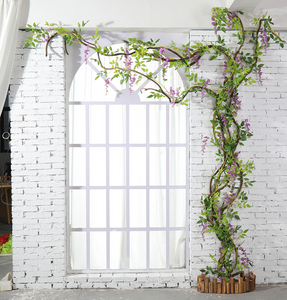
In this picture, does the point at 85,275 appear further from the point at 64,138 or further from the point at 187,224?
the point at 64,138

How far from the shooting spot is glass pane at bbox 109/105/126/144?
9.69ft

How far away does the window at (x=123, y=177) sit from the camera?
2.95 m

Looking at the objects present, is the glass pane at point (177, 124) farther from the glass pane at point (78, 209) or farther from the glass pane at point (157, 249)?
the glass pane at point (78, 209)

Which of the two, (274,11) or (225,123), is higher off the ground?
(274,11)

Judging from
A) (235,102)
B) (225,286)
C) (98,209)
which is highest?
(235,102)

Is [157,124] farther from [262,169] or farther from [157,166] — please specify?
[262,169]

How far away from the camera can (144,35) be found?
2.90m

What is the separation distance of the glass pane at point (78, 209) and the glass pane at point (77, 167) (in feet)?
0.32

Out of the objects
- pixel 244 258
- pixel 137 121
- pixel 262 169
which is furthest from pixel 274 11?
pixel 244 258

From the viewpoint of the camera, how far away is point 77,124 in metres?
2.95

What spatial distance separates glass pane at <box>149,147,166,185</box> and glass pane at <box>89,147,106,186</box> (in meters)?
0.46

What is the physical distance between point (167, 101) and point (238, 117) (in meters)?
0.69

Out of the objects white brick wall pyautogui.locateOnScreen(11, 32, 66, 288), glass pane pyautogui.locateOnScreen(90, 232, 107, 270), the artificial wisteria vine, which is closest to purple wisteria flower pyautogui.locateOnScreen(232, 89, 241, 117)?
the artificial wisteria vine

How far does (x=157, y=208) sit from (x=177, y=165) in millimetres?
462
